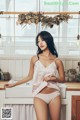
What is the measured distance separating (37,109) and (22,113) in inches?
12.8

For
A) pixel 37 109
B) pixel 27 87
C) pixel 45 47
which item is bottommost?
pixel 37 109

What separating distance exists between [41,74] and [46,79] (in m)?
0.07

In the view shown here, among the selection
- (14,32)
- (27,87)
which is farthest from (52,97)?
(14,32)

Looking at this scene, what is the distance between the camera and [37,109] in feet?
7.97

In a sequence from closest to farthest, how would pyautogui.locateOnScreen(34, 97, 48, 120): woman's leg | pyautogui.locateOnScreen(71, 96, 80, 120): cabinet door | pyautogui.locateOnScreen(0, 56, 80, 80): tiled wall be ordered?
pyautogui.locateOnScreen(34, 97, 48, 120): woman's leg, pyautogui.locateOnScreen(71, 96, 80, 120): cabinet door, pyautogui.locateOnScreen(0, 56, 80, 80): tiled wall

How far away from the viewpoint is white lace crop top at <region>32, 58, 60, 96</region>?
2.48 meters

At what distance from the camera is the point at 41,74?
2.50 meters

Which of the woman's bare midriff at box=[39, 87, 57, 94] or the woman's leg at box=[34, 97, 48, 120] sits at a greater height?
the woman's bare midriff at box=[39, 87, 57, 94]

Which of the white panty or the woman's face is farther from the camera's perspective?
the woman's face

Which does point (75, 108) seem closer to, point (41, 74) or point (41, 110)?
point (41, 110)

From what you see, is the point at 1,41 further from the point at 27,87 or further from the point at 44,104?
the point at 44,104

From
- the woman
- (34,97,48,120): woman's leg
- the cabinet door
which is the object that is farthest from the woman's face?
the cabinet door

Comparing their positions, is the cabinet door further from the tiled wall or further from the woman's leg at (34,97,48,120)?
the tiled wall

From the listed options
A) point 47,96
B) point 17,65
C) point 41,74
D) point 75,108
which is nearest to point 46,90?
point 47,96
